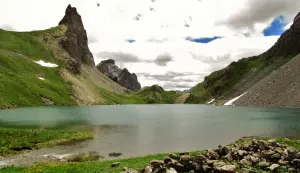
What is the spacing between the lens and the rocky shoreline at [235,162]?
86.1ft

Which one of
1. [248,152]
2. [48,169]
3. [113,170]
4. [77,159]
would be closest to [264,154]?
[248,152]

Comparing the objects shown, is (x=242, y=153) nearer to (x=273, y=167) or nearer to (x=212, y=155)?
(x=212, y=155)

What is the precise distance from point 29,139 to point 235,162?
4285cm

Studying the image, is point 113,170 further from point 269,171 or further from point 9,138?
point 9,138

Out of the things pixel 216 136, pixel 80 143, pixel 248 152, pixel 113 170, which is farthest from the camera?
pixel 216 136

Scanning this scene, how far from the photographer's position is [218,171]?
25.6m

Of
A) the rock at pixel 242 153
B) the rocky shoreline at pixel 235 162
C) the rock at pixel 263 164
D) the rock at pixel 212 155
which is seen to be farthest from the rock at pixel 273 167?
the rock at pixel 212 155

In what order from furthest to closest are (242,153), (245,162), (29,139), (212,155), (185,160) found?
(29,139) < (242,153) < (212,155) < (245,162) < (185,160)

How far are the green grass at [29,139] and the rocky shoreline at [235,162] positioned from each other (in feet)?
90.1

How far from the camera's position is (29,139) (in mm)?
58812

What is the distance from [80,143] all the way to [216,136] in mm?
31234

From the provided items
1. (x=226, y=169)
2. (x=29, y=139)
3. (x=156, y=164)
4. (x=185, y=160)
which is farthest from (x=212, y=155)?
(x=29, y=139)

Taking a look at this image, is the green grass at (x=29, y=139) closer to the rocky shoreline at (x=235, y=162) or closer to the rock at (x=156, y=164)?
the rocky shoreline at (x=235, y=162)

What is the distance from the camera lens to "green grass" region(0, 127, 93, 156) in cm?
5192
